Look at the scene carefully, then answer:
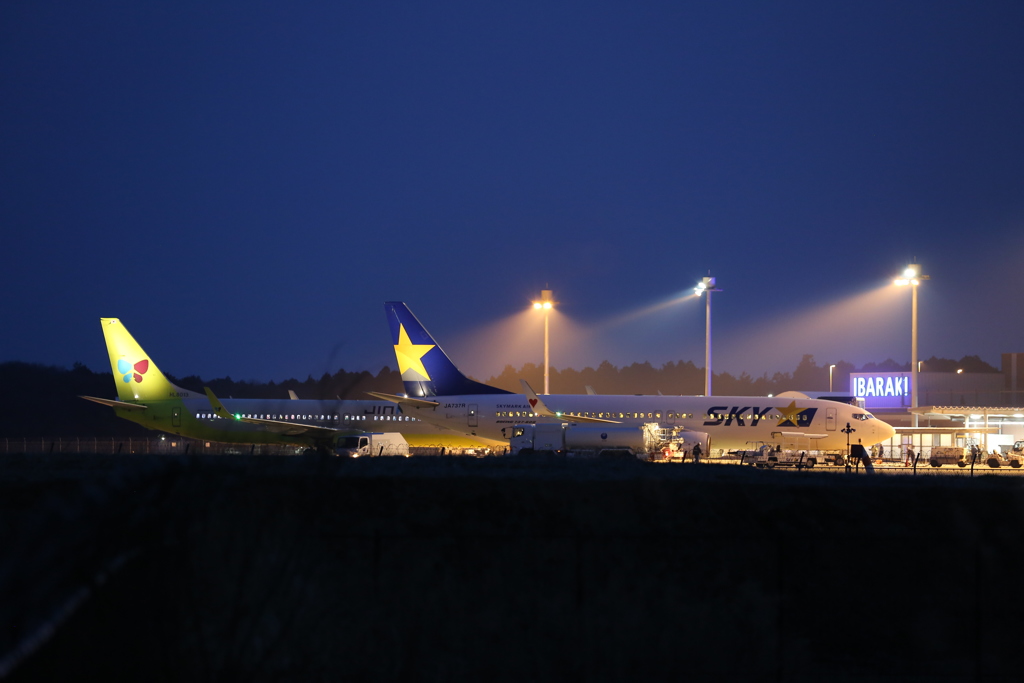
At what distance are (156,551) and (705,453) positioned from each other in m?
33.6

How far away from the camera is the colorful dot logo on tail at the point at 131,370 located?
4991 centimetres

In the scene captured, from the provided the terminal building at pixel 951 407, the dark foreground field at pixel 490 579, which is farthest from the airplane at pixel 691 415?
the dark foreground field at pixel 490 579

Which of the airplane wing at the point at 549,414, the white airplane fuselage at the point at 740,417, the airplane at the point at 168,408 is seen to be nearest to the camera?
the white airplane fuselage at the point at 740,417

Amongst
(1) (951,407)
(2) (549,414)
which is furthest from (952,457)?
(1) (951,407)

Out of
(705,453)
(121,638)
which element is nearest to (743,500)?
(121,638)

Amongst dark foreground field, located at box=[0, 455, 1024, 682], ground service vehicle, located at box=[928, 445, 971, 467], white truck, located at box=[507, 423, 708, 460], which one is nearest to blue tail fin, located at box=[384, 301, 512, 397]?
white truck, located at box=[507, 423, 708, 460]

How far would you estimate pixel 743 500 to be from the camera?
14352 millimetres

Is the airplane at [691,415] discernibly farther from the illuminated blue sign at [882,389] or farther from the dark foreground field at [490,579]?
the illuminated blue sign at [882,389]

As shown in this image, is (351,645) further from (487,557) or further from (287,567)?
(487,557)

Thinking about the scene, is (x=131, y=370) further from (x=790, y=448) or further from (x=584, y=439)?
(x=790, y=448)

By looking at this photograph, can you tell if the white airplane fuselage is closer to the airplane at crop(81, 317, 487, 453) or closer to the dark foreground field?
the airplane at crop(81, 317, 487, 453)

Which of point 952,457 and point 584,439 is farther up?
point 584,439

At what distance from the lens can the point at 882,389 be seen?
88688 millimetres

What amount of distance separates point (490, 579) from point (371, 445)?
30.9 metres
